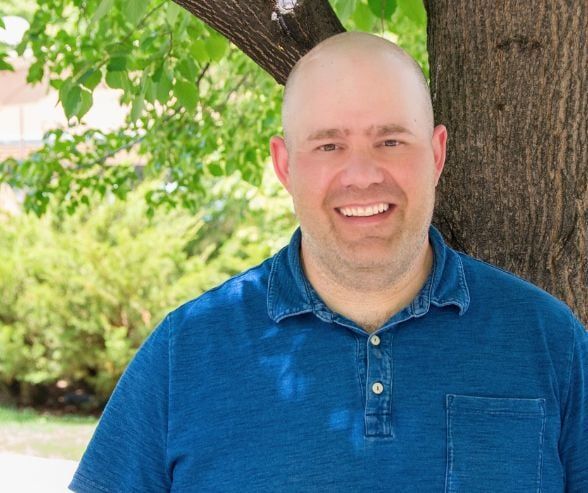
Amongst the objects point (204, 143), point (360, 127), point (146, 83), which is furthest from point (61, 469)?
point (360, 127)

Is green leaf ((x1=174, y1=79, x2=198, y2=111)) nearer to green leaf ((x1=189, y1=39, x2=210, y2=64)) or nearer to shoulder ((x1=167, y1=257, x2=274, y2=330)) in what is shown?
green leaf ((x1=189, y1=39, x2=210, y2=64))

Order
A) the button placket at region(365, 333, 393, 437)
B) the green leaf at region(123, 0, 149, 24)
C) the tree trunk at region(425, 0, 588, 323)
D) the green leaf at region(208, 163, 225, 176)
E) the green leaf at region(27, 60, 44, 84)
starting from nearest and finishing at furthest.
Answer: the button placket at region(365, 333, 393, 437) → the tree trunk at region(425, 0, 588, 323) → the green leaf at region(123, 0, 149, 24) → the green leaf at region(27, 60, 44, 84) → the green leaf at region(208, 163, 225, 176)

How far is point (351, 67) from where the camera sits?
2266 millimetres

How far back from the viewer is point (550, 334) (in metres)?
2.20

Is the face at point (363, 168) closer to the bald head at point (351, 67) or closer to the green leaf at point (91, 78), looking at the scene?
the bald head at point (351, 67)

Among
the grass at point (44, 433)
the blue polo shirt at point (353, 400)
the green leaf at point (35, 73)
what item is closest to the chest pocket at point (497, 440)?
the blue polo shirt at point (353, 400)

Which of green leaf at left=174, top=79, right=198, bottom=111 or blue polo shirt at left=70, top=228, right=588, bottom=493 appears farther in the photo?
green leaf at left=174, top=79, right=198, bottom=111

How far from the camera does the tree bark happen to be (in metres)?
3.00

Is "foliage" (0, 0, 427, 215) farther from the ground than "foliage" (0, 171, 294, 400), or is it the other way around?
"foliage" (0, 0, 427, 215)

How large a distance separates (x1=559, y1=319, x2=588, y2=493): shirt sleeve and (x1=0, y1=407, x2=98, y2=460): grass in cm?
746

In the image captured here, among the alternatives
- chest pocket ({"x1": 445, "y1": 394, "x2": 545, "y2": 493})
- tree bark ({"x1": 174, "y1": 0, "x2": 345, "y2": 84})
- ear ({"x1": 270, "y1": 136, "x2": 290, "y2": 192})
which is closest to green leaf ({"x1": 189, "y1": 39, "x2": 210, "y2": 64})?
tree bark ({"x1": 174, "y1": 0, "x2": 345, "y2": 84})

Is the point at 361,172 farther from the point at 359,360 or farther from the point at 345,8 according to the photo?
the point at 345,8

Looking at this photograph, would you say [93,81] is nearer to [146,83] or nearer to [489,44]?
[146,83]

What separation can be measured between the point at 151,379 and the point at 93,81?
2.04 metres
